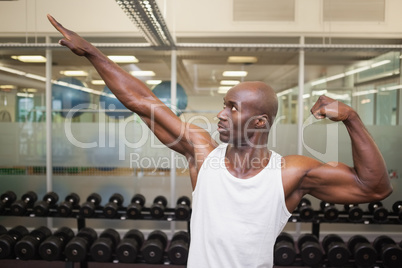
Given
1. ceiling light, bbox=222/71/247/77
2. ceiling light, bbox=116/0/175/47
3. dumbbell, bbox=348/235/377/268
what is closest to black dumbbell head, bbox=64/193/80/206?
ceiling light, bbox=116/0/175/47

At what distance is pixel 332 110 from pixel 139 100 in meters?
0.54

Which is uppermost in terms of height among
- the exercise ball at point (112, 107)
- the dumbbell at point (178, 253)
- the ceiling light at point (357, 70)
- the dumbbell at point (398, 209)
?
the ceiling light at point (357, 70)

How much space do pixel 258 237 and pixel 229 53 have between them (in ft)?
11.3

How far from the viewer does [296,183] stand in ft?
3.03

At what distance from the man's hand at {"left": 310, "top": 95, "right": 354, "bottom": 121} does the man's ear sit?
0.43 ft

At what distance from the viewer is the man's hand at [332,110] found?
84 cm

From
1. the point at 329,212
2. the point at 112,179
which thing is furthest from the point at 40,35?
the point at 329,212

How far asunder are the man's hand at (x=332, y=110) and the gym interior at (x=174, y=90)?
3.01m

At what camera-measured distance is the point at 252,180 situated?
0.91m

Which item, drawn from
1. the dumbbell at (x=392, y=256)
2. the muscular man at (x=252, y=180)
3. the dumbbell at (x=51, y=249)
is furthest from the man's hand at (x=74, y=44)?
the dumbbell at (x=392, y=256)

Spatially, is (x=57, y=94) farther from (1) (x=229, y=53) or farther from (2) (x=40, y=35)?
(1) (x=229, y=53)

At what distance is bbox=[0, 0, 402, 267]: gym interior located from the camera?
387 cm

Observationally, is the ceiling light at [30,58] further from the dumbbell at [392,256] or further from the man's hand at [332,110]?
the dumbbell at [392,256]

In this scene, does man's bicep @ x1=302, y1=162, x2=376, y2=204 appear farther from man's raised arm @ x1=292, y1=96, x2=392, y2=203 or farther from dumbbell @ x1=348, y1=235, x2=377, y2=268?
dumbbell @ x1=348, y1=235, x2=377, y2=268
